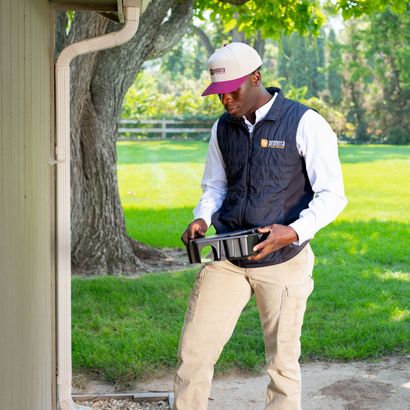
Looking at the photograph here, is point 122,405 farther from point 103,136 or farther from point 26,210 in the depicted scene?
point 103,136

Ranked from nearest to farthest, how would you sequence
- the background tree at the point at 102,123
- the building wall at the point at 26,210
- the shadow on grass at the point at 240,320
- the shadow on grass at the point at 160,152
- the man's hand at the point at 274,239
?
the building wall at the point at 26,210, the man's hand at the point at 274,239, the shadow on grass at the point at 240,320, the background tree at the point at 102,123, the shadow on grass at the point at 160,152

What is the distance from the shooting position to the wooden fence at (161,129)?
38219mm

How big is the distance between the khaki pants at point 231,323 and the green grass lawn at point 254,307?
2.05 metres

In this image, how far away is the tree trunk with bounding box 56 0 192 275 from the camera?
9.28m

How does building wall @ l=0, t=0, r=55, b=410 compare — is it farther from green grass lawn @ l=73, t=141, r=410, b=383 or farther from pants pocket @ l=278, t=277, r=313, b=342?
green grass lawn @ l=73, t=141, r=410, b=383

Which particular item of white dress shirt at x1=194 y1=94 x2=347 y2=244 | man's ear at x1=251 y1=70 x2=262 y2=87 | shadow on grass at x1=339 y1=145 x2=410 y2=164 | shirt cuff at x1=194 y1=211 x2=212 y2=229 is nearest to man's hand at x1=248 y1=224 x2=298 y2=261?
white dress shirt at x1=194 y1=94 x2=347 y2=244

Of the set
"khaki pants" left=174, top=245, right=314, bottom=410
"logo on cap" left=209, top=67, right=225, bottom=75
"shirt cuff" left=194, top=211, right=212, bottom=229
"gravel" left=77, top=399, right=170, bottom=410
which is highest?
"logo on cap" left=209, top=67, right=225, bottom=75

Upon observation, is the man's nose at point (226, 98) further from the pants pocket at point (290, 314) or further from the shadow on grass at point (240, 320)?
the shadow on grass at point (240, 320)

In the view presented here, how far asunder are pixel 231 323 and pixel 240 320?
11.5 feet

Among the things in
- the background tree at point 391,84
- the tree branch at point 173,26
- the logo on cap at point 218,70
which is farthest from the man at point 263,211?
the background tree at point 391,84

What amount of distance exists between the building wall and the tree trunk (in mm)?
4534

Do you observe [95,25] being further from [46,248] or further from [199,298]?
[199,298]

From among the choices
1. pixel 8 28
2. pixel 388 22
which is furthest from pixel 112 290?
pixel 388 22

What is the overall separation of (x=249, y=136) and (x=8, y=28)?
137 cm
